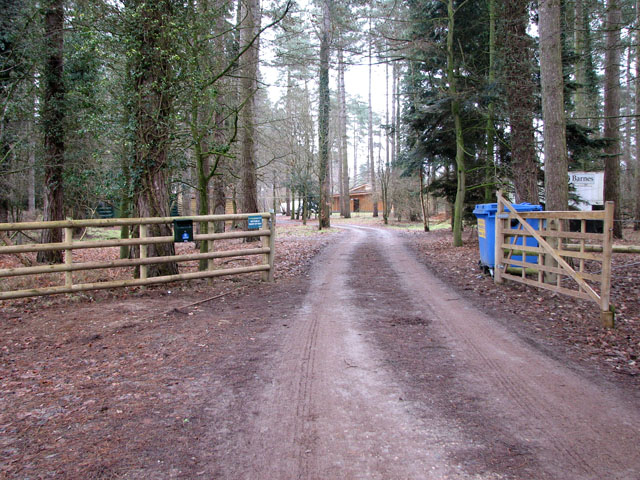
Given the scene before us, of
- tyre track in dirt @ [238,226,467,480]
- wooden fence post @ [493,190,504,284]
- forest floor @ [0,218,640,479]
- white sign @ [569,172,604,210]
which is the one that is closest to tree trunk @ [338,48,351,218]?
white sign @ [569,172,604,210]

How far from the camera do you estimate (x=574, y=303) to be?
20.6 ft

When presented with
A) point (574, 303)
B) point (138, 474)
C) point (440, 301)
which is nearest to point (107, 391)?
point (138, 474)

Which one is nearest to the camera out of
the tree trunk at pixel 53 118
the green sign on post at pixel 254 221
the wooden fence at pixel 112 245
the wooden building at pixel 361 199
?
the wooden fence at pixel 112 245

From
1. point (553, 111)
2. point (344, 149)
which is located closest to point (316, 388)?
point (553, 111)

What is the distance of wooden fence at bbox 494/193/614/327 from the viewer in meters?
5.09

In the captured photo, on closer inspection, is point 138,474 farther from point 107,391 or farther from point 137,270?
point 137,270

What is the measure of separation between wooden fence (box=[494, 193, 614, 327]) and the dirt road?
4.60ft

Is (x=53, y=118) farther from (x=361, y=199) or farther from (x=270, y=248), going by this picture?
(x=361, y=199)

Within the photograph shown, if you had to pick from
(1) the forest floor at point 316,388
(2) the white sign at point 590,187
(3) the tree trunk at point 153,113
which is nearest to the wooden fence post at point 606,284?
(1) the forest floor at point 316,388

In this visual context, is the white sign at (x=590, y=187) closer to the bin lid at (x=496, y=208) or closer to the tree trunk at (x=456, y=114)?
the tree trunk at (x=456, y=114)

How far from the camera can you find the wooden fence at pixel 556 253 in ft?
16.7

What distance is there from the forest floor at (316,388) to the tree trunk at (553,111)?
2.50m

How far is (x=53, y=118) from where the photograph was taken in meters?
10.3

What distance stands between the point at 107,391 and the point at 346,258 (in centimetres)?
874
